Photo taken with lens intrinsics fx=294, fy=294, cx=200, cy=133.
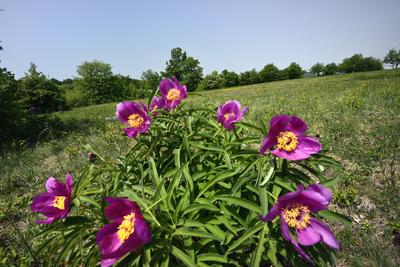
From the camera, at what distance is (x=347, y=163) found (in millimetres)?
2990

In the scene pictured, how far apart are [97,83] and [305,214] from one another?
5215cm

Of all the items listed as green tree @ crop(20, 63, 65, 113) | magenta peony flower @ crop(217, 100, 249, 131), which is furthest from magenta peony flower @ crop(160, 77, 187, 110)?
green tree @ crop(20, 63, 65, 113)

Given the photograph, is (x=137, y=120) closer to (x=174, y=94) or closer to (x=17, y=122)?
(x=174, y=94)

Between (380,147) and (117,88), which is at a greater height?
(380,147)

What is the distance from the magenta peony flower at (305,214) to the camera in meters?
1.11

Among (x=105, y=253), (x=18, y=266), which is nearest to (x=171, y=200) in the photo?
(x=105, y=253)

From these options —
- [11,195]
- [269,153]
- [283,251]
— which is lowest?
[11,195]

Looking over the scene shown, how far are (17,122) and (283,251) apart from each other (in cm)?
777

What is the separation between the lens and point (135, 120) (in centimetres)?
162

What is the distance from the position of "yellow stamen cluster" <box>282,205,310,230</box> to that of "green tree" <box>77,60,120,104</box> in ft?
152

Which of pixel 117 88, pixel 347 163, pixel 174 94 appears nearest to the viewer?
pixel 174 94

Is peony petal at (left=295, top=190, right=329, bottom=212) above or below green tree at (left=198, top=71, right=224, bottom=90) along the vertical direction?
above

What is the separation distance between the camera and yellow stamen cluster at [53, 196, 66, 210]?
1.31 meters

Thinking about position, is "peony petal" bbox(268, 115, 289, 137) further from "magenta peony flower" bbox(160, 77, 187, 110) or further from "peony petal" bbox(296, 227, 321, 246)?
"magenta peony flower" bbox(160, 77, 187, 110)
